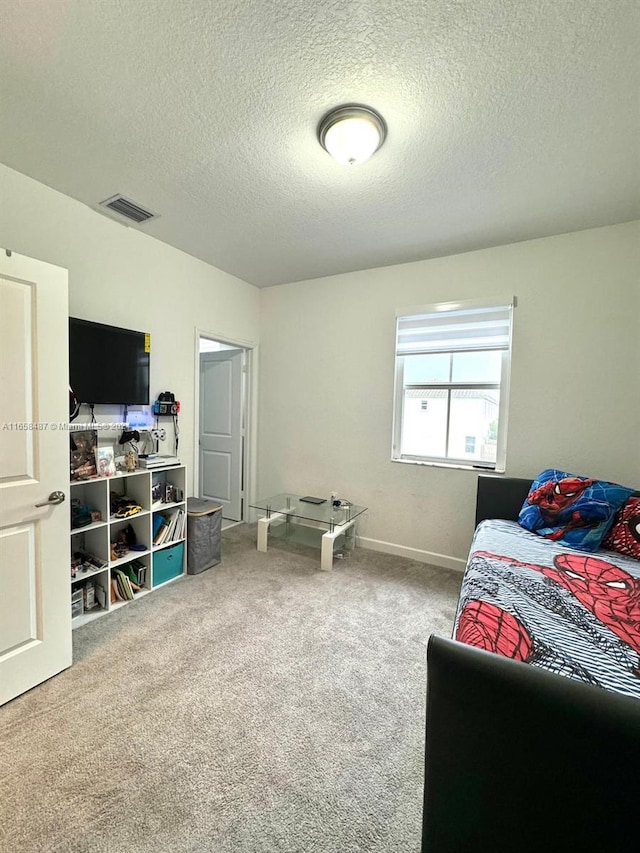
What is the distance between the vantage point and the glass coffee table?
132 inches

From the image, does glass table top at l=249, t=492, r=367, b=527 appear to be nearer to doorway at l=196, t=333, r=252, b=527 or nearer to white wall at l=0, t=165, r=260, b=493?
doorway at l=196, t=333, r=252, b=527

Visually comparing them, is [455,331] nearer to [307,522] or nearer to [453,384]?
[453,384]

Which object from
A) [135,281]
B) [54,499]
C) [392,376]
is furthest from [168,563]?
[392,376]

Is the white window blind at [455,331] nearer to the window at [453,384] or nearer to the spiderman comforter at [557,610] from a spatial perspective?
the window at [453,384]

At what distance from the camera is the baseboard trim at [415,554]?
122 inches

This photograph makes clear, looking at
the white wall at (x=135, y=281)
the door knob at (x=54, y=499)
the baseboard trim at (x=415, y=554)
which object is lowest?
the baseboard trim at (x=415, y=554)

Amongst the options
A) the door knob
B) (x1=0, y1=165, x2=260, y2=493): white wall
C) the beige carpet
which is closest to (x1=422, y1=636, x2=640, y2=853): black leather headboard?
the beige carpet

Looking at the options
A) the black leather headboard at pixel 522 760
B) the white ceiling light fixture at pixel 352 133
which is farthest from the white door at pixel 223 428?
the black leather headboard at pixel 522 760

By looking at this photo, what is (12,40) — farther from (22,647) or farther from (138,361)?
(22,647)

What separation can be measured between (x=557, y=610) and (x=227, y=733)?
147cm

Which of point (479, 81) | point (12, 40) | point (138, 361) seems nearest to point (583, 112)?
point (479, 81)

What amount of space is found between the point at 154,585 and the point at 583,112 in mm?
3767

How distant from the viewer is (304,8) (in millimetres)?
1213

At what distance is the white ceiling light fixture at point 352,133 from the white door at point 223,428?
8.47ft
